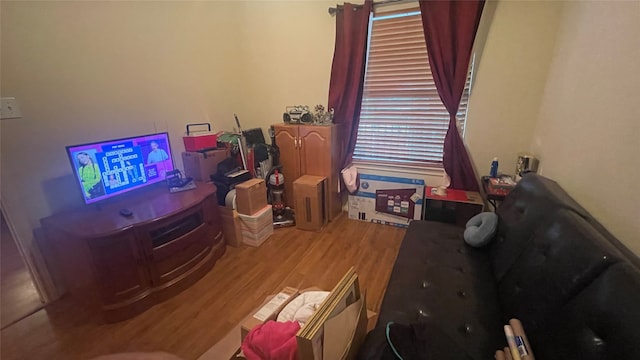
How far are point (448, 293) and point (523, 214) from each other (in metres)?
0.61

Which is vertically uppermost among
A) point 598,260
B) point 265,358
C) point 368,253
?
point 598,260

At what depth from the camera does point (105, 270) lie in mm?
1646

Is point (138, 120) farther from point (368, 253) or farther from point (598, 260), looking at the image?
point (598, 260)

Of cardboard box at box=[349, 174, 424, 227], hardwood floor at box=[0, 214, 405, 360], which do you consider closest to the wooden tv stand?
hardwood floor at box=[0, 214, 405, 360]

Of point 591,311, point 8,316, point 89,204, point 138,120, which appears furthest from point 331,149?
point 8,316

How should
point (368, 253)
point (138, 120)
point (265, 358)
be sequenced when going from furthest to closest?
point (368, 253) < point (138, 120) < point (265, 358)

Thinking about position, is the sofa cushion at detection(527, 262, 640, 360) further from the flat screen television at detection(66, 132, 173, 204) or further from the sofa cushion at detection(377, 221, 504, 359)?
the flat screen television at detection(66, 132, 173, 204)

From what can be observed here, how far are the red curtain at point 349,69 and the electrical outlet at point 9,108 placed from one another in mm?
2369

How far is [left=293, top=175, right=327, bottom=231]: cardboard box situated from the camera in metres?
2.73

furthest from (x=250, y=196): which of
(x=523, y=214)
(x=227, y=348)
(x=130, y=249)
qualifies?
(x=523, y=214)

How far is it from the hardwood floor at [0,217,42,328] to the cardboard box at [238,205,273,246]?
1.47m

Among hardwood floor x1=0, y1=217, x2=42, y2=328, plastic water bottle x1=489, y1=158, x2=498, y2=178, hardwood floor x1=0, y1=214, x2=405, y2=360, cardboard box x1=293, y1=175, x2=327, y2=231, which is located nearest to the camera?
hardwood floor x1=0, y1=214, x2=405, y2=360

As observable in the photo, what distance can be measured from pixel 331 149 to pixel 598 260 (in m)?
2.13

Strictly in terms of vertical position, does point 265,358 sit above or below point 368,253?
above
